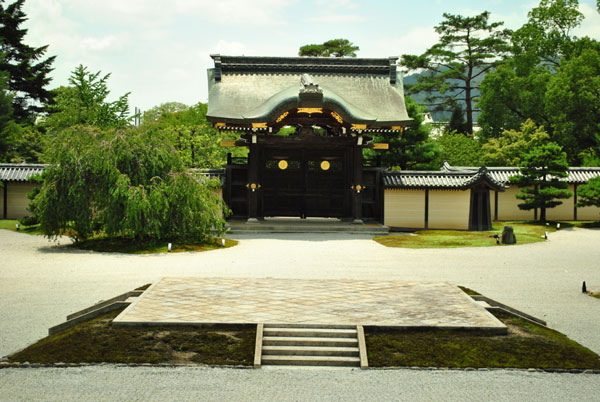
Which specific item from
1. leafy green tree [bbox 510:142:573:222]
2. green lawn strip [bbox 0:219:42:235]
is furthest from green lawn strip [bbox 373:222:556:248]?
green lawn strip [bbox 0:219:42:235]

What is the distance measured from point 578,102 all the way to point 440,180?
17.0 metres

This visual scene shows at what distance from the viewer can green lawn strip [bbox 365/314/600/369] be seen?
609cm

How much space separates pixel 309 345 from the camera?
6.46 meters

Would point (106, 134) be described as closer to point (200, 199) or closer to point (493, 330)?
point (200, 199)

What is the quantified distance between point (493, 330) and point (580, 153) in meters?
32.2

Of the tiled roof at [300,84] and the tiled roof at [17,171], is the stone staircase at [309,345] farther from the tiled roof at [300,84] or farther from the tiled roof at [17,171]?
the tiled roof at [17,171]

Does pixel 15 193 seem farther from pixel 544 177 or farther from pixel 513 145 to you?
pixel 513 145

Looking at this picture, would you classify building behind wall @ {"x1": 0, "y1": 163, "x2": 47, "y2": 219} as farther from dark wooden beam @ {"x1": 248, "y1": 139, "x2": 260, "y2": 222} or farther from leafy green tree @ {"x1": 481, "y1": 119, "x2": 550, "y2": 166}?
leafy green tree @ {"x1": 481, "y1": 119, "x2": 550, "y2": 166}

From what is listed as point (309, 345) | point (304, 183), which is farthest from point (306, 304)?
point (304, 183)

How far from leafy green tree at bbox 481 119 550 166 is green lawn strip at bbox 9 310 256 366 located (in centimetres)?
3101

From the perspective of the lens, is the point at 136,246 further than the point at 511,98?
No

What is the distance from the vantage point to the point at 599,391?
549cm

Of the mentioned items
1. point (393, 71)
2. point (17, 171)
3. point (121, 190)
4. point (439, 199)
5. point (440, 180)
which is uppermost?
point (393, 71)

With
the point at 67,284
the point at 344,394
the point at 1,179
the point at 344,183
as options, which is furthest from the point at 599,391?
the point at 1,179
